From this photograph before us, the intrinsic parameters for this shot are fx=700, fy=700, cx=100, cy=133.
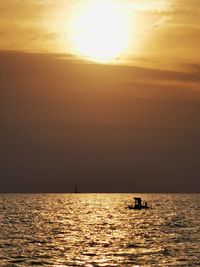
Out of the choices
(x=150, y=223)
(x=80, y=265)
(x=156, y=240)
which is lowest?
(x=80, y=265)

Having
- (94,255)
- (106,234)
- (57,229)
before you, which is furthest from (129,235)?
(94,255)

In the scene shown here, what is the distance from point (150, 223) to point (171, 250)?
53.8 meters

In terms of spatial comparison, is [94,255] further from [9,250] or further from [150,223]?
[150,223]

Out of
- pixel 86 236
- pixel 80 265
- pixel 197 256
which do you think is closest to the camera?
pixel 80 265

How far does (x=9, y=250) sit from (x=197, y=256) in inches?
853

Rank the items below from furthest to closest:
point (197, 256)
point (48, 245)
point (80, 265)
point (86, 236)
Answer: point (86, 236)
point (48, 245)
point (197, 256)
point (80, 265)

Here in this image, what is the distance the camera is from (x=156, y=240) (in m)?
96.1

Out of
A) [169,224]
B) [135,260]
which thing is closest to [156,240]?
[135,260]

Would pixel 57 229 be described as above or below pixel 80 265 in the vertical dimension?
above

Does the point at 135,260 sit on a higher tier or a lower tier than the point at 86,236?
lower

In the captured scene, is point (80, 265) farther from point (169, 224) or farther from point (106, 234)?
point (169, 224)

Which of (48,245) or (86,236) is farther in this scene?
(86,236)

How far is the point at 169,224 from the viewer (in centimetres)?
13262

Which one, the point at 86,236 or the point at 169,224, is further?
the point at 169,224
